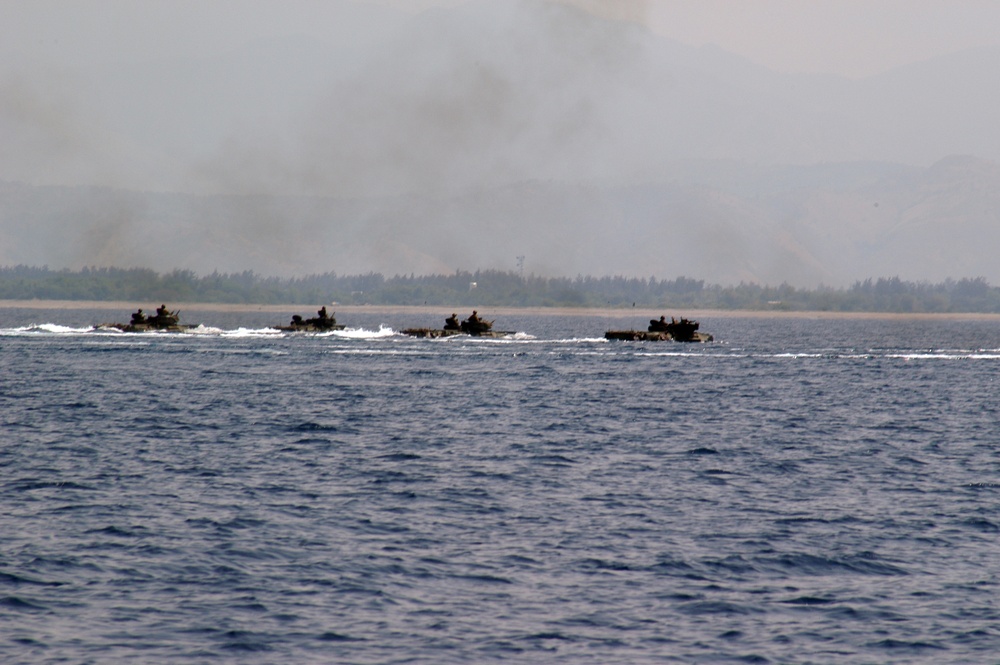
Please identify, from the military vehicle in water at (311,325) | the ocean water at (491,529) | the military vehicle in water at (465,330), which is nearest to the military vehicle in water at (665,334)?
the military vehicle in water at (465,330)

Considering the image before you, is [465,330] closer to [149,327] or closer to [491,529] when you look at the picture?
[149,327]

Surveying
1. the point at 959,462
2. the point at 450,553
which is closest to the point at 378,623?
the point at 450,553

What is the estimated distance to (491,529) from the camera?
35.9m

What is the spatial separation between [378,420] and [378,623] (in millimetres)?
37207

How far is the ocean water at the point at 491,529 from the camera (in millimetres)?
26297

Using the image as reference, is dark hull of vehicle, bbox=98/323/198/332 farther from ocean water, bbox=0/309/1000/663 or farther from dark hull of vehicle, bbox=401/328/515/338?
ocean water, bbox=0/309/1000/663

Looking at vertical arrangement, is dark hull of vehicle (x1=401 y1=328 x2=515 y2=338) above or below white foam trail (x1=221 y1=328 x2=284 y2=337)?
above

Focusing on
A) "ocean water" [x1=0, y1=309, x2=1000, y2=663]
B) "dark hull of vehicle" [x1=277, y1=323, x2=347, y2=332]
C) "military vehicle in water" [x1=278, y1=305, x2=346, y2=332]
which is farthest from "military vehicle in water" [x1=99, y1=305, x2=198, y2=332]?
"ocean water" [x1=0, y1=309, x2=1000, y2=663]

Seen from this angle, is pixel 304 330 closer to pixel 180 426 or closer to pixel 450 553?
pixel 180 426

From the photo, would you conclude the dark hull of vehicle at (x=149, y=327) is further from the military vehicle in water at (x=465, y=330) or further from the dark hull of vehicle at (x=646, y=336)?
the dark hull of vehicle at (x=646, y=336)

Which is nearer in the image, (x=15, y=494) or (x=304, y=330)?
(x=15, y=494)

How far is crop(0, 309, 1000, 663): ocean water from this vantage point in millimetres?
26297

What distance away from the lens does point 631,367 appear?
Result: 347 feet

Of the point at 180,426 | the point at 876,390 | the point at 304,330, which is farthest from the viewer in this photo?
the point at 304,330
